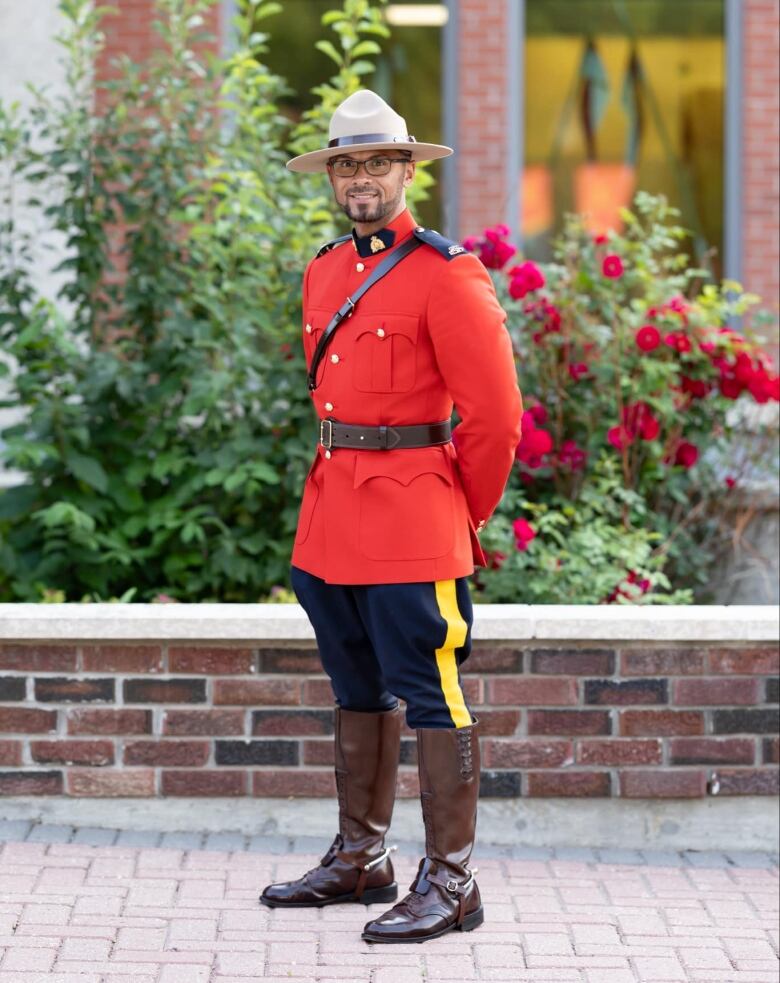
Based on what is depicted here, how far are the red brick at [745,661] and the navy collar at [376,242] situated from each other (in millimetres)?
1726

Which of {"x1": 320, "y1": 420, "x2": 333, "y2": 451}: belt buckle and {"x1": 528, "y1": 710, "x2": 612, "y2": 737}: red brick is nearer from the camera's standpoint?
{"x1": 320, "y1": 420, "x2": 333, "y2": 451}: belt buckle

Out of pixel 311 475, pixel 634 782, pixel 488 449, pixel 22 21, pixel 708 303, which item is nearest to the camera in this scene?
pixel 488 449

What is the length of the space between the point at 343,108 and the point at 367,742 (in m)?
1.56

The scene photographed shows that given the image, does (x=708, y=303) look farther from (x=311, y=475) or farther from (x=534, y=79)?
(x=534, y=79)

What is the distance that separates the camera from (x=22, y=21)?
7.43 meters

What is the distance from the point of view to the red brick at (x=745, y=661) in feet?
15.1

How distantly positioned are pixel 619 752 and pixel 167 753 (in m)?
1.35

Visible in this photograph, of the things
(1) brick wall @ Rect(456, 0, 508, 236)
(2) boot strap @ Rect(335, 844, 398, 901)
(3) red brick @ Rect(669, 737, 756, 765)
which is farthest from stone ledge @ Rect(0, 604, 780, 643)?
(1) brick wall @ Rect(456, 0, 508, 236)

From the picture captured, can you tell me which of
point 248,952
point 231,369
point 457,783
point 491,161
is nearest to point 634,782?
point 457,783

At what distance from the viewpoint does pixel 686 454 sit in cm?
570

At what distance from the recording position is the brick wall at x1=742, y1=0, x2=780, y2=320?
26.9ft

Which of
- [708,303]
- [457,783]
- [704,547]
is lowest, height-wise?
[457,783]

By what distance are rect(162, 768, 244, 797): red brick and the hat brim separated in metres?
1.81

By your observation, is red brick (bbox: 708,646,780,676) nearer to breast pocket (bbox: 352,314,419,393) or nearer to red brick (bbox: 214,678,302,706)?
red brick (bbox: 214,678,302,706)
